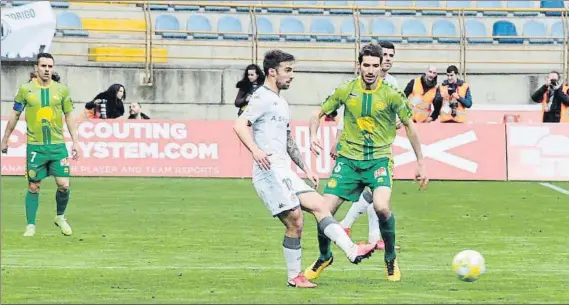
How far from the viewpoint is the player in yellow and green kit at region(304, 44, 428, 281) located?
10.6 m

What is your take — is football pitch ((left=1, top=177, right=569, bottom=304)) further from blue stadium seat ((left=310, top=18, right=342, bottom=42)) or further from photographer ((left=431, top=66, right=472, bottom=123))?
blue stadium seat ((left=310, top=18, right=342, bottom=42))

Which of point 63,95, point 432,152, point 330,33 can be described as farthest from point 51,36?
point 63,95

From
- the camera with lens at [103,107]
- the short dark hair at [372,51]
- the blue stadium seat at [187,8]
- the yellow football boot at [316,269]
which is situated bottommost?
the yellow football boot at [316,269]

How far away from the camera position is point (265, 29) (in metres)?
32.1

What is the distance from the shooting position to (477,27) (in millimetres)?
33062

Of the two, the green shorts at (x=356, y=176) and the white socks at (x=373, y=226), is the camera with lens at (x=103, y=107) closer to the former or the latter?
the white socks at (x=373, y=226)

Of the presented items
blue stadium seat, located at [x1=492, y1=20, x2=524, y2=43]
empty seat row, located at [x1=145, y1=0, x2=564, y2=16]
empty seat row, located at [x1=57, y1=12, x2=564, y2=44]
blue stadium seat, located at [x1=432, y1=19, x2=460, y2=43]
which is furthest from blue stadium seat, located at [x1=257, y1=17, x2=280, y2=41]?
blue stadium seat, located at [x1=492, y1=20, x2=524, y2=43]

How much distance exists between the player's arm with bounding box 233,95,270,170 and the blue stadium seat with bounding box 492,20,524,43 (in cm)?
2359

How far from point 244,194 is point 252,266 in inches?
330

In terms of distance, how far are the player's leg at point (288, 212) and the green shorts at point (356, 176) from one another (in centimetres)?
87

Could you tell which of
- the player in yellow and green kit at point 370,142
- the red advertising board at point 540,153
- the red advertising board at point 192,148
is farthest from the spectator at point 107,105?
the player in yellow and green kit at point 370,142

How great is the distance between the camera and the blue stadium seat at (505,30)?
108 feet

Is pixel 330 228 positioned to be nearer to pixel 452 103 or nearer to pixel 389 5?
pixel 452 103

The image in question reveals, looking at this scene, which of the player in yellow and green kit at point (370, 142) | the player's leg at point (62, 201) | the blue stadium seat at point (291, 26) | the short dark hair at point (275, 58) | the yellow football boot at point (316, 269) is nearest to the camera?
the short dark hair at point (275, 58)
